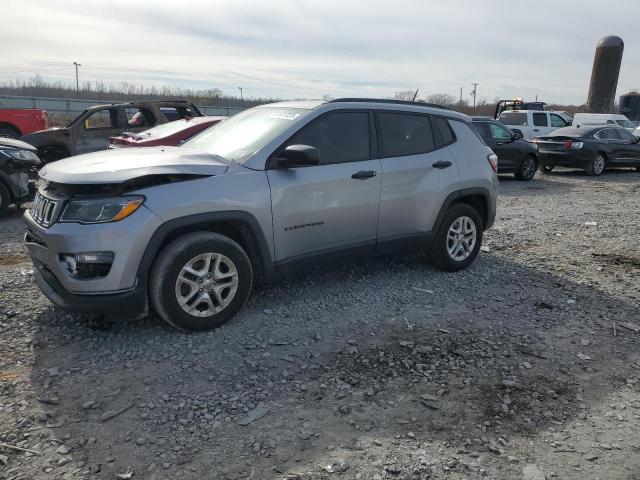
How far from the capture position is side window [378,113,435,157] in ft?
→ 16.7

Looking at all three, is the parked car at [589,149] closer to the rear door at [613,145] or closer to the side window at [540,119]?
the rear door at [613,145]

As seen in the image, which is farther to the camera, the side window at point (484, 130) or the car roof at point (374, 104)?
the side window at point (484, 130)

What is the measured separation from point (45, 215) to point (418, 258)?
3993 millimetres

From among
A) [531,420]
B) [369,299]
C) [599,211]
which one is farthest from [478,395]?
[599,211]

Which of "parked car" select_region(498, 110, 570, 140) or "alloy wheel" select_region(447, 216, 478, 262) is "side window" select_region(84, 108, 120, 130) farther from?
"parked car" select_region(498, 110, 570, 140)

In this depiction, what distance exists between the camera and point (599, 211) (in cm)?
959

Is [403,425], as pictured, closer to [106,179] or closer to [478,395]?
[478,395]

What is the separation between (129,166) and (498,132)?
12.0 meters

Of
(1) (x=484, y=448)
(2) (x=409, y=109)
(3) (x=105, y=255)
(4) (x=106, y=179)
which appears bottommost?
(1) (x=484, y=448)

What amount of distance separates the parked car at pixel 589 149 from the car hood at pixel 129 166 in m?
13.3

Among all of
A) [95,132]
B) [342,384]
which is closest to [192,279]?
[342,384]

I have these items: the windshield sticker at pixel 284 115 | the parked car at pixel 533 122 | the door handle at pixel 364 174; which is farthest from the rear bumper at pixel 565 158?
the windshield sticker at pixel 284 115

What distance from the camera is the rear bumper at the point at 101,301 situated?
3.65 m

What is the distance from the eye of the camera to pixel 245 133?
189 inches
